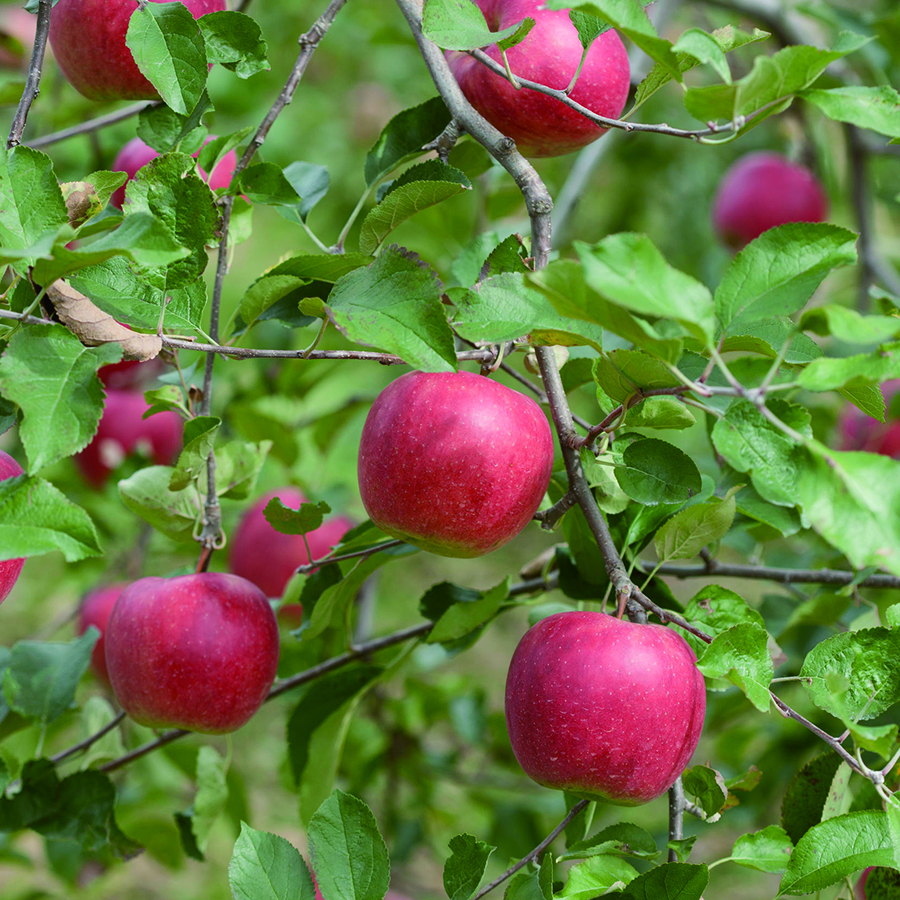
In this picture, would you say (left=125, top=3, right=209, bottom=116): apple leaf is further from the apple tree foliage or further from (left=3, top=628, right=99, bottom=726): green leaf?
(left=3, top=628, right=99, bottom=726): green leaf

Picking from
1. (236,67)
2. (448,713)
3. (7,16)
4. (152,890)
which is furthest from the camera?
(7,16)

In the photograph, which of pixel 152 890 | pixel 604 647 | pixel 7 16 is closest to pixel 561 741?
pixel 604 647

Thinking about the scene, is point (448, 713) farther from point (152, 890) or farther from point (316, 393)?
point (152, 890)

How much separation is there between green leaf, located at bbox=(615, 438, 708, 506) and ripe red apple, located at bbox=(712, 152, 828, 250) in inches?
49.3

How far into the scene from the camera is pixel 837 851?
49cm

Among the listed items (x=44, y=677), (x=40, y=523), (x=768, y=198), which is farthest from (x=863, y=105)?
(x=768, y=198)

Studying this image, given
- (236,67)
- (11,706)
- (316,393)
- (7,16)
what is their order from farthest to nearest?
(7,16) < (316,393) < (11,706) < (236,67)

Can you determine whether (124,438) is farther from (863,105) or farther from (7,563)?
(863,105)

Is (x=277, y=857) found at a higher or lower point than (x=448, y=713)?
higher

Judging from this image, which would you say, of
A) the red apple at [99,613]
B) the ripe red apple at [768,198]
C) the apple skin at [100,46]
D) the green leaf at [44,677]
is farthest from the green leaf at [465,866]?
the ripe red apple at [768,198]

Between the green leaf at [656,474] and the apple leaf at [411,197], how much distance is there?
0.18m

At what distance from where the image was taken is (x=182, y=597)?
0.61m

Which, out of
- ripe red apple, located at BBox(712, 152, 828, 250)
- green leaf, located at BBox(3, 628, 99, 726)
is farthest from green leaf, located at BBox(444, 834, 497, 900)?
ripe red apple, located at BBox(712, 152, 828, 250)

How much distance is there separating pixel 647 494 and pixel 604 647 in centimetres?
9
